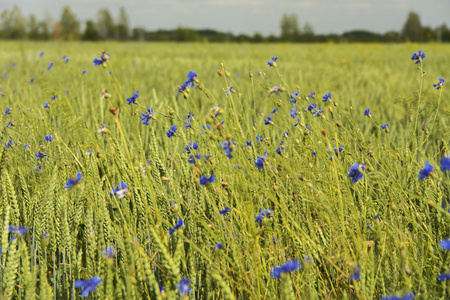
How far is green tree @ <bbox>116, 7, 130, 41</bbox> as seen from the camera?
67250mm

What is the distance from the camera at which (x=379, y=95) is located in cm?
352

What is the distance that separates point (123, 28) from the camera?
70.0 meters

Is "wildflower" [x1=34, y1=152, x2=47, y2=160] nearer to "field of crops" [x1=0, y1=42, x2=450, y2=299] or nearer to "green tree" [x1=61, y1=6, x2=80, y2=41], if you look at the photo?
"field of crops" [x1=0, y1=42, x2=450, y2=299]

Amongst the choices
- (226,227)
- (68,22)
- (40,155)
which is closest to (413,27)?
(68,22)

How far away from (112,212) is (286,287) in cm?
84

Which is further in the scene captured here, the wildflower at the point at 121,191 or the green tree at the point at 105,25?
the green tree at the point at 105,25

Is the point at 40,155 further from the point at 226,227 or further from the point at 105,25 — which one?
the point at 105,25

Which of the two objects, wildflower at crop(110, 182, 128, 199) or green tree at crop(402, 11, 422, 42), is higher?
green tree at crop(402, 11, 422, 42)

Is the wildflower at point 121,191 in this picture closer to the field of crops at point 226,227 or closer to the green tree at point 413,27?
the field of crops at point 226,227

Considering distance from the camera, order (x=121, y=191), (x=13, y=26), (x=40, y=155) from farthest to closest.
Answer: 1. (x=13, y=26)
2. (x=40, y=155)
3. (x=121, y=191)

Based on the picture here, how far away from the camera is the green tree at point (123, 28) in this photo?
67.2 meters

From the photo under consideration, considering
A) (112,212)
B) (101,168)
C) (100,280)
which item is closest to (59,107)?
(101,168)

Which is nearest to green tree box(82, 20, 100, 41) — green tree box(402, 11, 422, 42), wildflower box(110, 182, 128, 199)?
green tree box(402, 11, 422, 42)

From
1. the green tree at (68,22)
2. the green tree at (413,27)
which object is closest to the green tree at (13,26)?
the green tree at (68,22)
